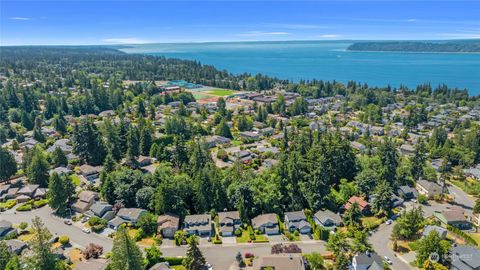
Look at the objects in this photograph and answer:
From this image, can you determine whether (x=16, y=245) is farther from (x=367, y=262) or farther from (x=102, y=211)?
(x=367, y=262)

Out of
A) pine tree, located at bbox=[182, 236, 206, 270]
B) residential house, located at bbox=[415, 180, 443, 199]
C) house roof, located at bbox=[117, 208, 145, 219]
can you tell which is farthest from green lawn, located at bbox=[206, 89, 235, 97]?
pine tree, located at bbox=[182, 236, 206, 270]

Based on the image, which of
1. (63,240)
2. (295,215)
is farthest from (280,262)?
(63,240)

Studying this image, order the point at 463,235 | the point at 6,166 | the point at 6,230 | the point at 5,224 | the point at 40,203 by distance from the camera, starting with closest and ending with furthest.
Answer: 1. the point at 463,235
2. the point at 6,230
3. the point at 5,224
4. the point at 40,203
5. the point at 6,166

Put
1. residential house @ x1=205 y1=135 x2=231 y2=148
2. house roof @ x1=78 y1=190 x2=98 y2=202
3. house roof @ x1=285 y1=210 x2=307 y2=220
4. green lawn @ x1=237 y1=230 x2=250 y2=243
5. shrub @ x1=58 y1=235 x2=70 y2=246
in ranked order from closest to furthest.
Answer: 1. shrub @ x1=58 y1=235 x2=70 y2=246
2. green lawn @ x1=237 y1=230 x2=250 y2=243
3. house roof @ x1=285 y1=210 x2=307 y2=220
4. house roof @ x1=78 y1=190 x2=98 y2=202
5. residential house @ x1=205 y1=135 x2=231 y2=148

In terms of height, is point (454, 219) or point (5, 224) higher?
point (5, 224)

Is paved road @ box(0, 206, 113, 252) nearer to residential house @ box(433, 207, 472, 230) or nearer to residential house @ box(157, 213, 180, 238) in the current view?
residential house @ box(157, 213, 180, 238)

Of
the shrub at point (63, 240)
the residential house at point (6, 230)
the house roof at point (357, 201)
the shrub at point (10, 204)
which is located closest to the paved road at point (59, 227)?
the shrub at point (63, 240)

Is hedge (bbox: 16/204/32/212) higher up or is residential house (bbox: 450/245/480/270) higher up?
residential house (bbox: 450/245/480/270)
